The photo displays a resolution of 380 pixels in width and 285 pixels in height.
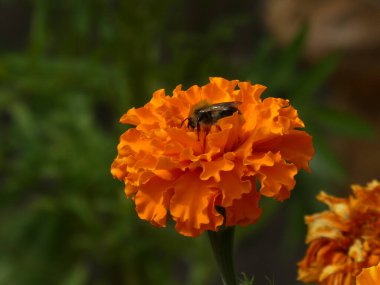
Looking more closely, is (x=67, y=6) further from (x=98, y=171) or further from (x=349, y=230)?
(x=349, y=230)

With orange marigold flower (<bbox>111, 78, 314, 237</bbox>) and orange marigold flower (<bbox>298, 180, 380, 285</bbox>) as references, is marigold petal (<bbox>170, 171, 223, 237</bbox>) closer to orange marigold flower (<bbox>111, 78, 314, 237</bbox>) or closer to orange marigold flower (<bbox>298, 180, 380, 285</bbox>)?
orange marigold flower (<bbox>111, 78, 314, 237</bbox>)

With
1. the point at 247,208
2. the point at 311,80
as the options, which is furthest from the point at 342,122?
the point at 247,208

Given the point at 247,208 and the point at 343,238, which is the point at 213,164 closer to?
the point at 247,208

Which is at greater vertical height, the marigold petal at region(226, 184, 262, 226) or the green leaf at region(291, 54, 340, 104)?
the green leaf at region(291, 54, 340, 104)

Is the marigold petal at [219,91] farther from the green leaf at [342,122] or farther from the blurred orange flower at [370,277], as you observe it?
the green leaf at [342,122]

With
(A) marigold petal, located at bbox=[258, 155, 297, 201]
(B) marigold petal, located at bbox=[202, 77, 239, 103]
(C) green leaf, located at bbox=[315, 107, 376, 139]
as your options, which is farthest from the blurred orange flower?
(C) green leaf, located at bbox=[315, 107, 376, 139]

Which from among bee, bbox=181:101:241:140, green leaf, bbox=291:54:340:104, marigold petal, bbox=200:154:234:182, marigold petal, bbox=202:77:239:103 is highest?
green leaf, bbox=291:54:340:104

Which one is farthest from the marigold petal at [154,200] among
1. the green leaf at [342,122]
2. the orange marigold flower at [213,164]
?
the green leaf at [342,122]
